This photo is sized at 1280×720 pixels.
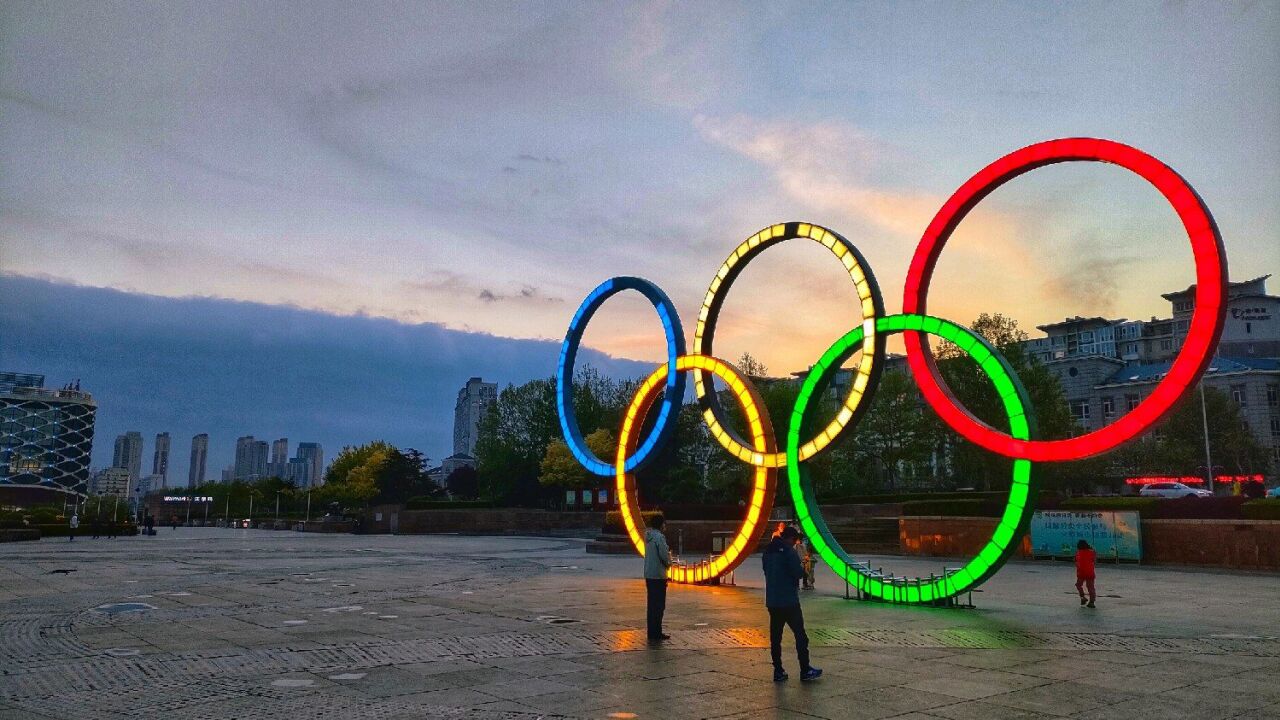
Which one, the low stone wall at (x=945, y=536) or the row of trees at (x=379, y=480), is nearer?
the low stone wall at (x=945, y=536)

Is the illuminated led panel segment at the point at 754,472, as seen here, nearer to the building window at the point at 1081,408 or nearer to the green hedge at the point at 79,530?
the green hedge at the point at 79,530

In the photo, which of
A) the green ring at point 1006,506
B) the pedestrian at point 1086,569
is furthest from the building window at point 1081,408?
the green ring at point 1006,506

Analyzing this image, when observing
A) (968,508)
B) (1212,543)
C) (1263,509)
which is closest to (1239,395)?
(968,508)

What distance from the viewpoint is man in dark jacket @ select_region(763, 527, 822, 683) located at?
1073cm

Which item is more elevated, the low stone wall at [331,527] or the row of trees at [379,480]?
the row of trees at [379,480]

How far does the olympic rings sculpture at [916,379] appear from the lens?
1444cm

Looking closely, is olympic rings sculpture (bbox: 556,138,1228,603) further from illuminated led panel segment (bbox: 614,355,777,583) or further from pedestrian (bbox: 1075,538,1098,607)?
pedestrian (bbox: 1075,538,1098,607)

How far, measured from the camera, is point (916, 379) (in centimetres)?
1833

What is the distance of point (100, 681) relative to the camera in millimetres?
10609

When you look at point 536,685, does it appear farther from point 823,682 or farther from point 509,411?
point 509,411

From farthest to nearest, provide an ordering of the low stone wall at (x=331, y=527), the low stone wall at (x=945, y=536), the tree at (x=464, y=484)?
the tree at (x=464, y=484) → the low stone wall at (x=331, y=527) → the low stone wall at (x=945, y=536)

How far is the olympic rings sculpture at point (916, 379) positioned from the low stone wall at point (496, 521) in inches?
1782

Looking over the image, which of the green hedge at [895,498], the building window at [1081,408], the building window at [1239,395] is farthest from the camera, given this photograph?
the building window at [1081,408]

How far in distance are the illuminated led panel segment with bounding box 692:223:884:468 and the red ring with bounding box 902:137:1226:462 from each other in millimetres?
874
